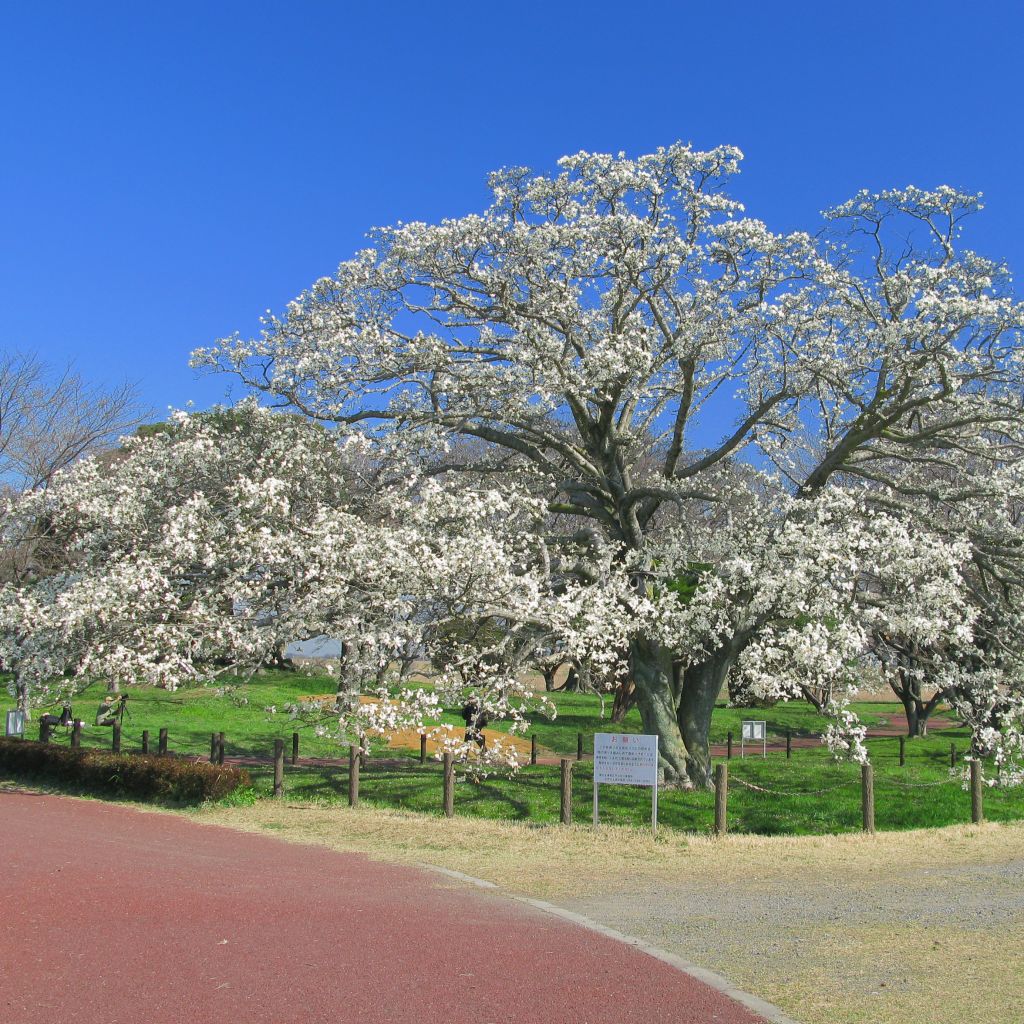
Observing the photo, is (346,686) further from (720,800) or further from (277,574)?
(720,800)

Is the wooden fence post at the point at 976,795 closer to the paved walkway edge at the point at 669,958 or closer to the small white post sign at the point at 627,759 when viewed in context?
the small white post sign at the point at 627,759

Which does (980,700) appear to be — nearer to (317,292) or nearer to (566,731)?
(317,292)

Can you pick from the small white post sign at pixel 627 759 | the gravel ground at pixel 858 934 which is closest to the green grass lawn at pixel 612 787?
the small white post sign at pixel 627 759

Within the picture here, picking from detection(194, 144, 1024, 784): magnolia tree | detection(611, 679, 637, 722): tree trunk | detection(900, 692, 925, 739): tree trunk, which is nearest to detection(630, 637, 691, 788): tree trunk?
detection(194, 144, 1024, 784): magnolia tree

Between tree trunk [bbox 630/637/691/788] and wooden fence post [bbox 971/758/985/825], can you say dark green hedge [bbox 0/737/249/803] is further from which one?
wooden fence post [bbox 971/758/985/825]

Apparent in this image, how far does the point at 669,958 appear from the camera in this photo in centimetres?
711

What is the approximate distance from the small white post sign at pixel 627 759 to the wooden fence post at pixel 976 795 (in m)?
4.67

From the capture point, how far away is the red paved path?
19.2 ft

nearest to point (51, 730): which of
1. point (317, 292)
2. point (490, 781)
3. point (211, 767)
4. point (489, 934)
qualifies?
point (211, 767)

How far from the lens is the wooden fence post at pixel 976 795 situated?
559 inches

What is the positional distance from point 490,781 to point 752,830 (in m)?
5.09

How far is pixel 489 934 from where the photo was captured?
7.66 m

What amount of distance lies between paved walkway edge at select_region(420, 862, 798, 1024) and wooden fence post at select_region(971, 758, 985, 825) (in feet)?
25.2

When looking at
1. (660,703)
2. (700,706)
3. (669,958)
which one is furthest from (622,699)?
(669,958)
